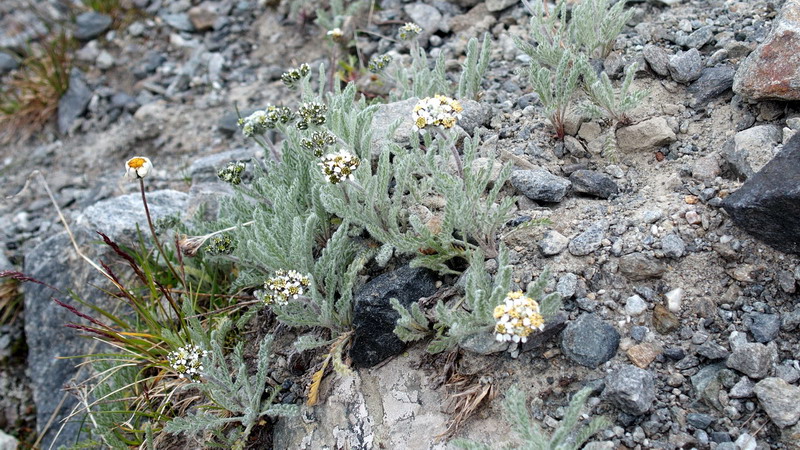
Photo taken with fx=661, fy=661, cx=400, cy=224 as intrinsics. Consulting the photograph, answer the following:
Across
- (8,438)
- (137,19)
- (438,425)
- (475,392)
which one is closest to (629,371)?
(475,392)

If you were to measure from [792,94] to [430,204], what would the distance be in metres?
1.86

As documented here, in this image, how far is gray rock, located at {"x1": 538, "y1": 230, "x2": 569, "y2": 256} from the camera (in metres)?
3.14

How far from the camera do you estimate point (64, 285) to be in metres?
5.19

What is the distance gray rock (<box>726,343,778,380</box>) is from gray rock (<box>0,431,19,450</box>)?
15.9 ft

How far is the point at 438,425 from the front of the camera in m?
2.91

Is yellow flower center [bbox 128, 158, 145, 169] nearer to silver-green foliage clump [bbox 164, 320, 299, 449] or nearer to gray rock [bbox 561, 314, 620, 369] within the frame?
silver-green foliage clump [bbox 164, 320, 299, 449]

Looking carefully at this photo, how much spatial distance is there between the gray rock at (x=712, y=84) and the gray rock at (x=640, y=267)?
1.17 meters

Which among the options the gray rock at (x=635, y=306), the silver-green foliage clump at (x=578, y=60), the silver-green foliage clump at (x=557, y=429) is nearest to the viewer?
the silver-green foliage clump at (x=557, y=429)

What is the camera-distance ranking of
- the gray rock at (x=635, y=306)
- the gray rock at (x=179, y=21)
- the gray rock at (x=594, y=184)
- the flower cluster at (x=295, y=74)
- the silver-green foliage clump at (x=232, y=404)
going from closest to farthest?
the gray rock at (x=635, y=306) → the silver-green foliage clump at (x=232, y=404) → the gray rock at (x=594, y=184) → the flower cluster at (x=295, y=74) → the gray rock at (x=179, y=21)

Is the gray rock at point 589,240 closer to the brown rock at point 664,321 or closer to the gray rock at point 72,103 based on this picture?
the brown rock at point 664,321

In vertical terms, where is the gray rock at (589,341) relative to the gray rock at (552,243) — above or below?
below

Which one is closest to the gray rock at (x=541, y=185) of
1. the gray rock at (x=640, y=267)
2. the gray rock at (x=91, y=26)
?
the gray rock at (x=640, y=267)

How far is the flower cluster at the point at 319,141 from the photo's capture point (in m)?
3.40

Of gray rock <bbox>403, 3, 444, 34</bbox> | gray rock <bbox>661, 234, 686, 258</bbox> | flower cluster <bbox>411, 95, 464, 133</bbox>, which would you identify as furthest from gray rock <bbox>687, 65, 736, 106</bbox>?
gray rock <bbox>403, 3, 444, 34</bbox>
